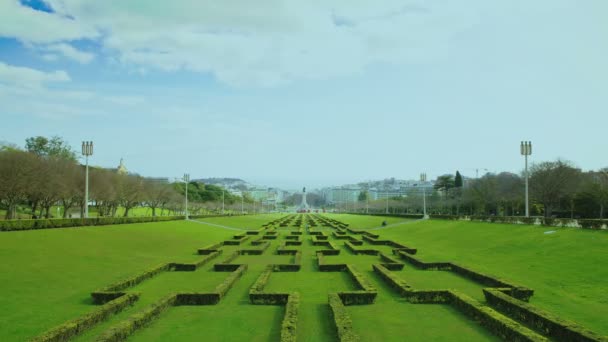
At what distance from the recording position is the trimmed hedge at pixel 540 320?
27.3ft

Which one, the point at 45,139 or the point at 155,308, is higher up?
the point at 45,139

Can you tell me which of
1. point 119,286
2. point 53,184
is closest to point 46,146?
point 53,184

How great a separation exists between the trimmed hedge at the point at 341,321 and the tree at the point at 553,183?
151 ft

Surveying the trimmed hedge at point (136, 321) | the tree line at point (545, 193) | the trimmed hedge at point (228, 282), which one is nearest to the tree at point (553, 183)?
the tree line at point (545, 193)

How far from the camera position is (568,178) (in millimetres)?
49812

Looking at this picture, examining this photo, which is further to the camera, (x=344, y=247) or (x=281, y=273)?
(x=344, y=247)

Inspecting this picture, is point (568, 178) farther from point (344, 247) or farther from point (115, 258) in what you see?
point (115, 258)

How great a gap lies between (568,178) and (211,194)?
7217 cm

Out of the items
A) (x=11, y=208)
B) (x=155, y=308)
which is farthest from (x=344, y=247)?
(x=11, y=208)

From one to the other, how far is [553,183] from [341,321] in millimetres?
47990

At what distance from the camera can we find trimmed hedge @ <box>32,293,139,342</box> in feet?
27.2

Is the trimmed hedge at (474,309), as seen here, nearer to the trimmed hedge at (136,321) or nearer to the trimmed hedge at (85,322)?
the trimmed hedge at (136,321)

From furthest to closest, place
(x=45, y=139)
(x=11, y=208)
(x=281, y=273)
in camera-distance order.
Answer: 1. (x=45, y=139)
2. (x=11, y=208)
3. (x=281, y=273)

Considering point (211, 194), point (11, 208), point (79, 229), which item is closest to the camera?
point (79, 229)
